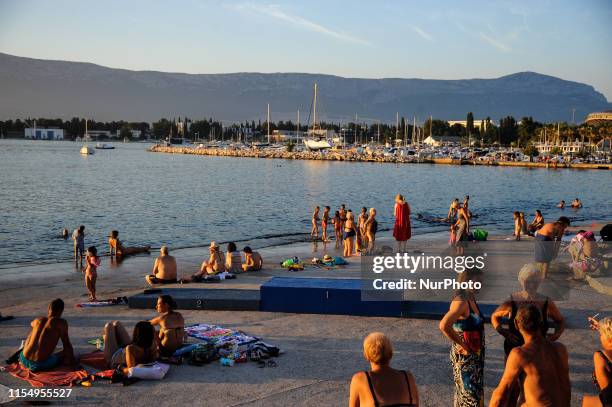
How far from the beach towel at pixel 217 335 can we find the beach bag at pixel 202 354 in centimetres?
22

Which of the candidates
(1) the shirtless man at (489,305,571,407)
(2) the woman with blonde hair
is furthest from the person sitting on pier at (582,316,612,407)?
(2) the woman with blonde hair

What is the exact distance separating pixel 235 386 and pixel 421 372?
7.92 ft

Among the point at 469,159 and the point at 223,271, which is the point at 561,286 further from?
the point at 469,159

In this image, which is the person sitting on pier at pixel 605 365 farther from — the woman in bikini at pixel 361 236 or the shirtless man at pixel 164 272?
the woman in bikini at pixel 361 236

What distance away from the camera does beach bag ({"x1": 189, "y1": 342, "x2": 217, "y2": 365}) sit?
795 cm

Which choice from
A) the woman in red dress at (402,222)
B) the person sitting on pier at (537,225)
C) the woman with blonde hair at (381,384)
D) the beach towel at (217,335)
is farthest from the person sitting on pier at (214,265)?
the person sitting on pier at (537,225)

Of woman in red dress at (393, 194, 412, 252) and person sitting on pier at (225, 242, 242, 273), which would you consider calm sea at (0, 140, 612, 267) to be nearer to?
woman in red dress at (393, 194, 412, 252)

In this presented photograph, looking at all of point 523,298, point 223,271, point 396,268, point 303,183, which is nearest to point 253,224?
point 223,271

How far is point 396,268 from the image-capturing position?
1195 cm

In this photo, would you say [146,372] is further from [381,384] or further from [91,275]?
[91,275]

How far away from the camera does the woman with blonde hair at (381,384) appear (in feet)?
13.9

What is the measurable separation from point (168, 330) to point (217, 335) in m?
1.07

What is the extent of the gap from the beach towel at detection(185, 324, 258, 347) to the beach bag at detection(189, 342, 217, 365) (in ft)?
0.71

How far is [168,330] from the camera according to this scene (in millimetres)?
8164
